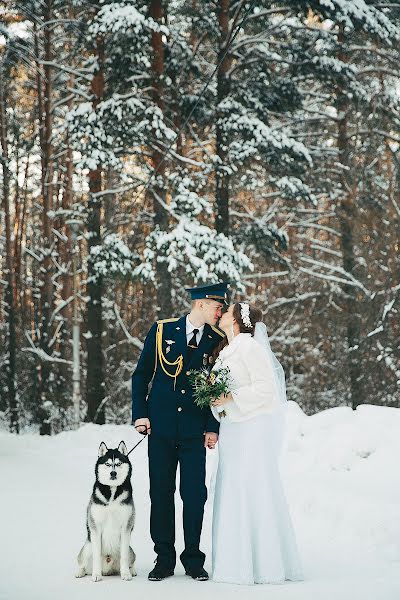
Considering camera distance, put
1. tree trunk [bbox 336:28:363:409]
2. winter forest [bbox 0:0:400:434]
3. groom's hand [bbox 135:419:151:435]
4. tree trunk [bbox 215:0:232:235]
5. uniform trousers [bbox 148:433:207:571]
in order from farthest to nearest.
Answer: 1. tree trunk [bbox 336:28:363:409]
2. tree trunk [bbox 215:0:232:235]
3. winter forest [bbox 0:0:400:434]
4. groom's hand [bbox 135:419:151:435]
5. uniform trousers [bbox 148:433:207:571]

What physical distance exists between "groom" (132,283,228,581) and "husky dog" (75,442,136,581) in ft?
1.07

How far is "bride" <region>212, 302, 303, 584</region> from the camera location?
6.01m

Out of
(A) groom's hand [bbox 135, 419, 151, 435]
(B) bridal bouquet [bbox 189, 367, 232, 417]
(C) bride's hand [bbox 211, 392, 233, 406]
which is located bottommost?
(A) groom's hand [bbox 135, 419, 151, 435]

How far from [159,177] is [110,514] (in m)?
11.6

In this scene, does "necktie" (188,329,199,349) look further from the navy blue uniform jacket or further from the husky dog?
the husky dog

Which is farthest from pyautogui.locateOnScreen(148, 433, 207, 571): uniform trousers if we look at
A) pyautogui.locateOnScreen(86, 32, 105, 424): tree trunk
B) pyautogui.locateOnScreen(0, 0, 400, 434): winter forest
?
pyautogui.locateOnScreen(86, 32, 105, 424): tree trunk

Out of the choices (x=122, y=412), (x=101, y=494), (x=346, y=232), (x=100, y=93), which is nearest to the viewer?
(x=101, y=494)

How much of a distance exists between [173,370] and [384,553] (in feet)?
7.76

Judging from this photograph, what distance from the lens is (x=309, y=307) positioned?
73.8 feet

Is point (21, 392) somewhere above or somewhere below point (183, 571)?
above

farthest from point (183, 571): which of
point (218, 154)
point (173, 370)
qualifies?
point (218, 154)

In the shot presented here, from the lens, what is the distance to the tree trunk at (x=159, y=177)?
54.4 ft

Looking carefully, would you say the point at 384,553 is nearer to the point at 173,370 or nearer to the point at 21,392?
the point at 173,370

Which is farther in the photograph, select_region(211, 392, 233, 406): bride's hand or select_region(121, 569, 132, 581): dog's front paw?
select_region(211, 392, 233, 406): bride's hand
